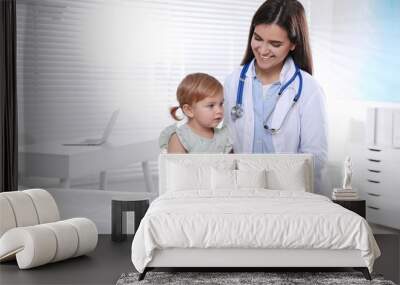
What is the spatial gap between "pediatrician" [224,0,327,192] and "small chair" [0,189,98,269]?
6.76 ft

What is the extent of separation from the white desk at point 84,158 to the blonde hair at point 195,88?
0.52 meters

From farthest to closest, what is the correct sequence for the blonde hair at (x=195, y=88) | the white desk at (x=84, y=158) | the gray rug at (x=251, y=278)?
the white desk at (x=84, y=158) < the blonde hair at (x=195, y=88) < the gray rug at (x=251, y=278)

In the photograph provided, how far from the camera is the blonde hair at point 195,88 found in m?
7.66

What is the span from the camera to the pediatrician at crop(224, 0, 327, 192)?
24.9ft

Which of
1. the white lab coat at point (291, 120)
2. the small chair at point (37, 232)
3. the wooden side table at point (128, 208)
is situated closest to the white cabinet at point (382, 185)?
the white lab coat at point (291, 120)

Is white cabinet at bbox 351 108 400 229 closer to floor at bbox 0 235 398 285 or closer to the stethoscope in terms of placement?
the stethoscope

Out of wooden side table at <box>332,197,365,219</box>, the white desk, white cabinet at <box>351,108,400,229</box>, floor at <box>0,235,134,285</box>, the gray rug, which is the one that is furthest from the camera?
the white desk

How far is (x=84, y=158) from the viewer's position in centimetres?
793

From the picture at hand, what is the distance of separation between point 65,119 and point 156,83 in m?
0.99

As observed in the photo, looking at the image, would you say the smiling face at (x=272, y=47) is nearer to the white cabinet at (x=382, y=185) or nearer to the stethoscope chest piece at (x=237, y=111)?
the stethoscope chest piece at (x=237, y=111)

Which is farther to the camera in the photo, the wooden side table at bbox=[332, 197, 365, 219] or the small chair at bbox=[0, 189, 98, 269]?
the wooden side table at bbox=[332, 197, 365, 219]

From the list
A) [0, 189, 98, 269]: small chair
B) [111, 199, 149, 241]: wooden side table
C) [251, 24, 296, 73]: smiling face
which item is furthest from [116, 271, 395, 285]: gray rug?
[251, 24, 296, 73]: smiling face

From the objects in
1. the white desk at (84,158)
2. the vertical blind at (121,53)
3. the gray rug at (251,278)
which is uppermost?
the vertical blind at (121,53)

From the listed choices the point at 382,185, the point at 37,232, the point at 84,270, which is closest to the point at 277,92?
the point at 382,185
